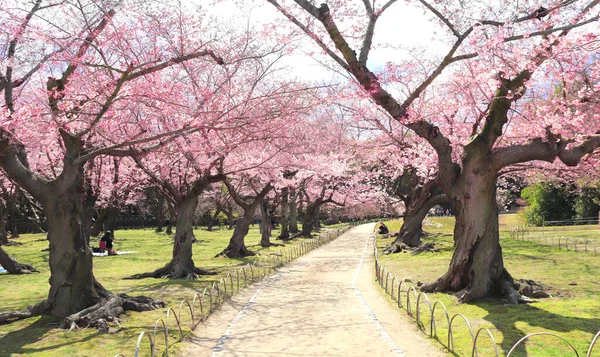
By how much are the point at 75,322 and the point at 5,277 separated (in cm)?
1146

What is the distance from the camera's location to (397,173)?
33.2 meters

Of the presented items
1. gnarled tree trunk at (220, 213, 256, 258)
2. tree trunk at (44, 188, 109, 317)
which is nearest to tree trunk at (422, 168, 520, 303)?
tree trunk at (44, 188, 109, 317)

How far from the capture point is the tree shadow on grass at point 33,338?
28.4 ft

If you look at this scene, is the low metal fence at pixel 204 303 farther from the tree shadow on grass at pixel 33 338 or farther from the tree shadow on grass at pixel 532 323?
the tree shadow on grass at pixel 532 323

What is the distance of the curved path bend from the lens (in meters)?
8.66

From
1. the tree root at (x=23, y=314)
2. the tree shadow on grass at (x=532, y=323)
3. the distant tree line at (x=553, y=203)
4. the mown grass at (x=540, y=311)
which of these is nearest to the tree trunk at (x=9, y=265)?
the tree root at (x=23, y=314)

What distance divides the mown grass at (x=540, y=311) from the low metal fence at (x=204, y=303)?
487 cm

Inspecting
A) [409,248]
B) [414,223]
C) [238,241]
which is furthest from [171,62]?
[414,223]

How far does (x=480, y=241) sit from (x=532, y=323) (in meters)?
2.85

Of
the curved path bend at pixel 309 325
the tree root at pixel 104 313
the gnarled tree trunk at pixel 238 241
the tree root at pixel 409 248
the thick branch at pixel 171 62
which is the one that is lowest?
the curved path bend at pixel 309 325

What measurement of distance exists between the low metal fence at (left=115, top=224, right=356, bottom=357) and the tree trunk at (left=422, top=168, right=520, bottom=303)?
20.5ft

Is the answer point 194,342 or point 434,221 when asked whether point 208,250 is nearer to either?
point 194,342

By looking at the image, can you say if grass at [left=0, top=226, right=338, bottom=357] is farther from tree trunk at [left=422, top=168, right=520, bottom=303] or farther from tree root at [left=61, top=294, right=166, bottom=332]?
tree trunk at [left=422, top=168, right=520, bottom=303]

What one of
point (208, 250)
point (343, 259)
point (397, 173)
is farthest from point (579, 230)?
point (208, 250)
